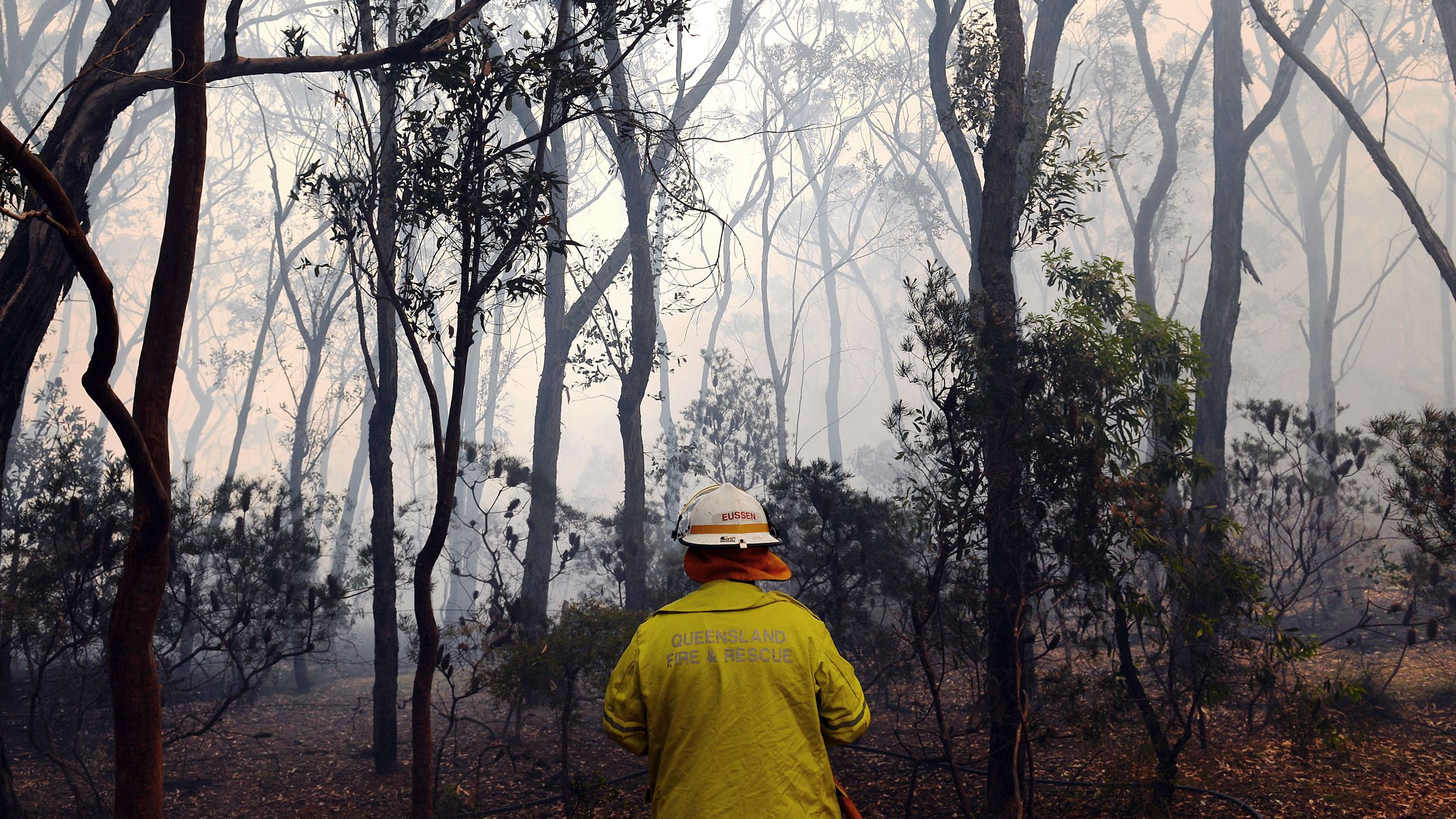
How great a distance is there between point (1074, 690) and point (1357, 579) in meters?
15.0

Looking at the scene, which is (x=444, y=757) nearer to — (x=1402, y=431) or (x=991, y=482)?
(x=991, y=482)

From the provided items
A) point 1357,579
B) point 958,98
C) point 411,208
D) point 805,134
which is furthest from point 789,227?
point 411,208

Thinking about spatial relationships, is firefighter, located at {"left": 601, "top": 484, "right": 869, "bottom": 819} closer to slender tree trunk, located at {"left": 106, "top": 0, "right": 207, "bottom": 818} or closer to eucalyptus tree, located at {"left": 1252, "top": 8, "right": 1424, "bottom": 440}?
slender tree trunk, located at {"left": 106, "top": 0, "right": 207, "bottom": 818}

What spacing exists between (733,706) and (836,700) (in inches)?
12.2

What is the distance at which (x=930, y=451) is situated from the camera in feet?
20.1

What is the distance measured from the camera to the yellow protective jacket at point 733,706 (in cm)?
234

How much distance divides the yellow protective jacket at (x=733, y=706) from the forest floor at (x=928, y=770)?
2.85 metres

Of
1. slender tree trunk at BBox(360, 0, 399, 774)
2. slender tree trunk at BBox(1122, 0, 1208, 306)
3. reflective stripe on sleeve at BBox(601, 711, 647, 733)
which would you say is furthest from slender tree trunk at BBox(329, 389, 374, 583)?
slender tree trunk at BBox(1122, 0, 1208, 306)

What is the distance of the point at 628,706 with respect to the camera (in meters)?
2.44

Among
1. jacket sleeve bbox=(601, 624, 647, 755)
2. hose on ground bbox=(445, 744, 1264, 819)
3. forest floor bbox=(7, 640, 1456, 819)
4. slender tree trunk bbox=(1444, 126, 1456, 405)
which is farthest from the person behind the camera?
slender tree trunk bbox=(1444, 126, 1456, 405)

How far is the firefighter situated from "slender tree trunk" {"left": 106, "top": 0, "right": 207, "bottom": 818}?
8.75ft

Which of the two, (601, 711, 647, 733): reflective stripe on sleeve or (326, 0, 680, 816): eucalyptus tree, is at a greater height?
(326, 0, 680, 816): eucalyptus tree

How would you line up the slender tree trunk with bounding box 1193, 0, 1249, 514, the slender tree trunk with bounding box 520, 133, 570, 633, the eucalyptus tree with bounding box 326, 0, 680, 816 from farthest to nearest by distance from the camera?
1. the slender tree trunk with bounding box 520, 133, 570, 633
2. the slender tree trunk with bounding box 1193, 0, 1249, 514
3. the eucalyptus tree with bounding box 326, 0, 680, 816

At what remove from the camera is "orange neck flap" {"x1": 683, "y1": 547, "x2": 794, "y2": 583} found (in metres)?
2.49
